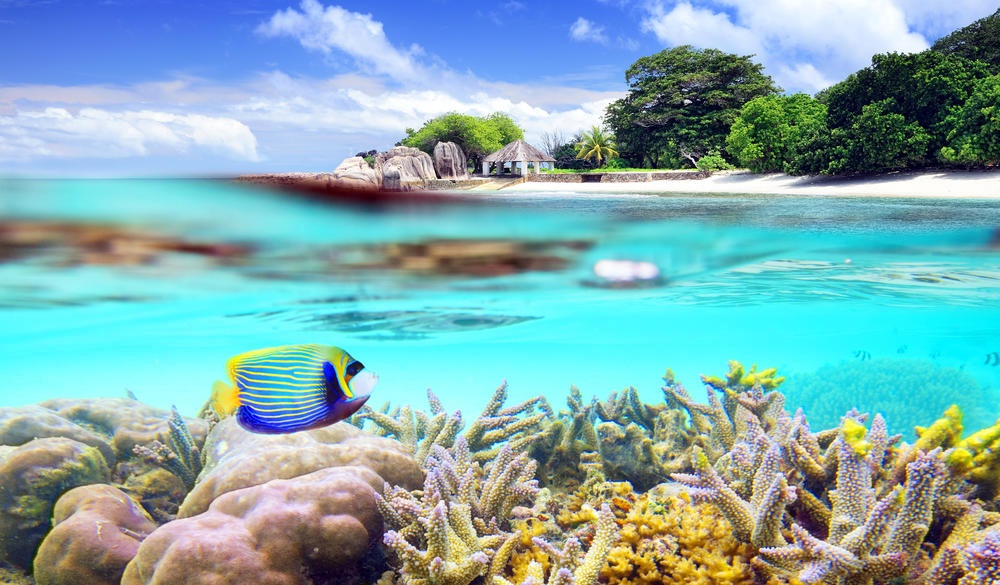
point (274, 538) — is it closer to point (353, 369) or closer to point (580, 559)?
point (580, 559)

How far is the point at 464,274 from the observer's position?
41.8 ft

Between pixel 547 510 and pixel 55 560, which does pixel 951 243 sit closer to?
pixel 547 510

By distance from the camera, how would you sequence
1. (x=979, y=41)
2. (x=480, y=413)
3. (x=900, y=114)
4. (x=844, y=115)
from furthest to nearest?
(x=979, y=41), (x=844, y=115), (x=900, y=114), (x=480, y=413)

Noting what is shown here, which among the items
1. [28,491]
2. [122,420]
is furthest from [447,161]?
[28,491]

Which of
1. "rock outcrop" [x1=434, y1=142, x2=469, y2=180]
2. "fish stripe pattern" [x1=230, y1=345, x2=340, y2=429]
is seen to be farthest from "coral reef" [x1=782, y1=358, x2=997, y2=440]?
"rock outcrop" [x1=434, y1=142, x2=469, y2=180]

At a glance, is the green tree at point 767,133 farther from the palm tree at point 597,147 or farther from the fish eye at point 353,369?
the fish eye at point 353,369

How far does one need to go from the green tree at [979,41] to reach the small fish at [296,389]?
2316 inches

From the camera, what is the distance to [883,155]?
32.4 metres

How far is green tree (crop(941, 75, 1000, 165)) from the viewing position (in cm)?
2903

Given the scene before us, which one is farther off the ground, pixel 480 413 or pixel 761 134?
pixel 761 134

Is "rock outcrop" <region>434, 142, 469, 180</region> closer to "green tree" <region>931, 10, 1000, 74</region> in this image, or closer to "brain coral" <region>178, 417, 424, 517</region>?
"green tree" <region>931, 10, 1000, 74</region>

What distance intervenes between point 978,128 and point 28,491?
37.8m

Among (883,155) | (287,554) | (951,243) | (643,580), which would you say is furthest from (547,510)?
(883,155)

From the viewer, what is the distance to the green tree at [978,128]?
95.2 ft
